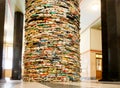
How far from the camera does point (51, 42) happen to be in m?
1.63

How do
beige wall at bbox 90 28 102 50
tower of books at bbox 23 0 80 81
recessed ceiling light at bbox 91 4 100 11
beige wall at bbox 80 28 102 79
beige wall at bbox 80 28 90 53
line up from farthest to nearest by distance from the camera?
beige wall at bbox 80 28 90 53, beige wall at bbox 90 28 102 50, beige wall at bbox 80 28 102 79, recessed ceiling light at bbox 91 4 100 11, tower of books at bbox 23 0 80 81

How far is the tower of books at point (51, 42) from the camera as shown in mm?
1590

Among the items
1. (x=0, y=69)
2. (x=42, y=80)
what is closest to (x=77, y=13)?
(x=42, y=80)

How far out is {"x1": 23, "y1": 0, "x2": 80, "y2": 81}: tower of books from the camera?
62.6 inches

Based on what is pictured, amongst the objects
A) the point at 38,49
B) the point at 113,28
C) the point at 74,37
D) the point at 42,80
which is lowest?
the point at 42,80

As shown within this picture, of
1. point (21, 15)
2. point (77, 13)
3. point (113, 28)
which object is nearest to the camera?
point (77, 13)

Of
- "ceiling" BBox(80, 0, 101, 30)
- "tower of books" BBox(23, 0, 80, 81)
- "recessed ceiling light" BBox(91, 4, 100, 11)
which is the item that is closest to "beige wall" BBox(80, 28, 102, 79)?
"ceiling" BBox(80, 0, 101, 30)

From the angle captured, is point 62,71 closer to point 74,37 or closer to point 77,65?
point 77,65

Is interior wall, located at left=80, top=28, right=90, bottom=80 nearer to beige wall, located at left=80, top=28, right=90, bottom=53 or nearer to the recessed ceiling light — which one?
beige wall, located at left=80, top=28, right=90, bottom=53

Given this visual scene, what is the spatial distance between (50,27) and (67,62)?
1.10 feet

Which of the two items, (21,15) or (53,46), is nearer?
(53,46)

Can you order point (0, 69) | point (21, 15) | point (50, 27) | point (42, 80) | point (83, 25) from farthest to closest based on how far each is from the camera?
1. point (83, 25)
2. point (21, 15)
3. point (0, 69)
4. point (50, 27)
5. point (42, 80)

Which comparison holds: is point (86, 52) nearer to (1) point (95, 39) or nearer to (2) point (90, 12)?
(1) point (95, 39)

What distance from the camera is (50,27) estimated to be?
1.66 m
